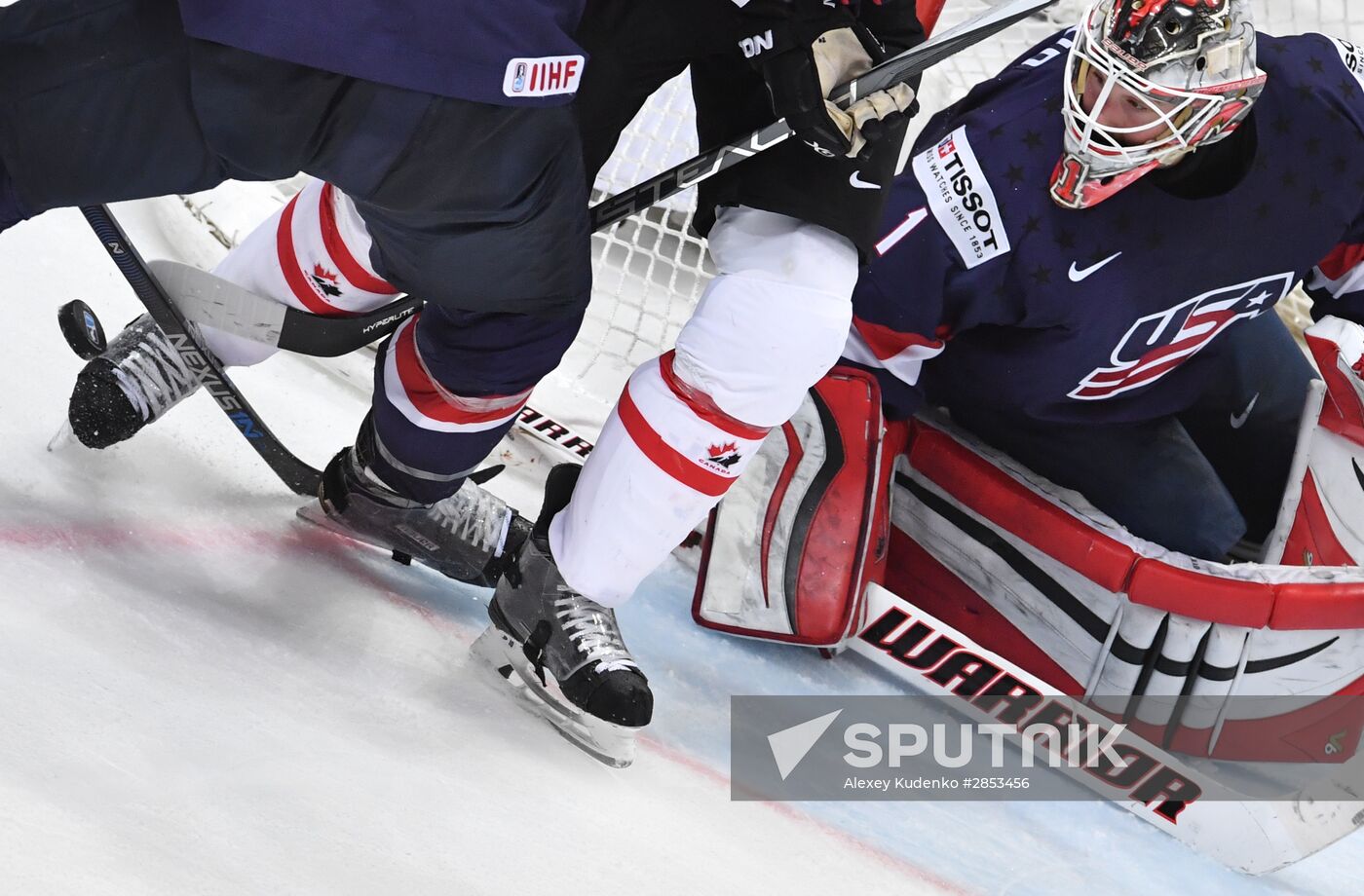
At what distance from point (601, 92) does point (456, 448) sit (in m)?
0.48

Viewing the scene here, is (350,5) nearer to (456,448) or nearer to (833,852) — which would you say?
(456,448)

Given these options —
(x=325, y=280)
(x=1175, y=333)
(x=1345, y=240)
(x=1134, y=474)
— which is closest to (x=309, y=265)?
(x=325, y=280)

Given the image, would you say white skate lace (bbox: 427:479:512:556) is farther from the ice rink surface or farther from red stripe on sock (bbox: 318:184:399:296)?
red stripe on sock (bbox: 318:184:399:296)

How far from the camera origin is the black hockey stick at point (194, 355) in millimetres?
1438

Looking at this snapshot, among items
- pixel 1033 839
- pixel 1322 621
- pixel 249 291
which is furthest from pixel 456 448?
Answer: pixel 1322 621

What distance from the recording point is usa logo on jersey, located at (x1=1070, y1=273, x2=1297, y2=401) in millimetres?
1840

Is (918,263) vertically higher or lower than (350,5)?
lower

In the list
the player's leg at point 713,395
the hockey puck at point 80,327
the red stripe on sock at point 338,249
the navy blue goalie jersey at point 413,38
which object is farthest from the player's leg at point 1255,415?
the hockey puck at point 80,327

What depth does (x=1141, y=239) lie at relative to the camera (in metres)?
1.79

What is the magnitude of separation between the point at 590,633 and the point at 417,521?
14.1 inches

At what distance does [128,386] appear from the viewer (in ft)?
5.05

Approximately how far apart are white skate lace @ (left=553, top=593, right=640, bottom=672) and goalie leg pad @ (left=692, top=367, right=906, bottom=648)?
0.53 meters

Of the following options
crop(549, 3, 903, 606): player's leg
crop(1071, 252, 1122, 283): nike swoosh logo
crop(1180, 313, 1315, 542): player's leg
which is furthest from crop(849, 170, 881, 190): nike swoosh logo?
crop(1180, 313, 1315, 542): player's leg

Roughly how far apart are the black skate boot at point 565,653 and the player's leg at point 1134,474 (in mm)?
917
